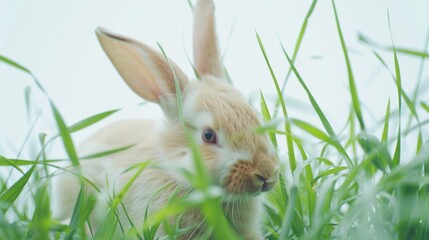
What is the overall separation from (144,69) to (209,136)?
1.18 feet

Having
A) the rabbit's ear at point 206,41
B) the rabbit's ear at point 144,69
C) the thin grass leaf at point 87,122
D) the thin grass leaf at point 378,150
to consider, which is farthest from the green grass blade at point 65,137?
the rabbit's ear at point 206,41

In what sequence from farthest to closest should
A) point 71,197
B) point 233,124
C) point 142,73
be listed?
point 71,197, point 142,73, point 233,124

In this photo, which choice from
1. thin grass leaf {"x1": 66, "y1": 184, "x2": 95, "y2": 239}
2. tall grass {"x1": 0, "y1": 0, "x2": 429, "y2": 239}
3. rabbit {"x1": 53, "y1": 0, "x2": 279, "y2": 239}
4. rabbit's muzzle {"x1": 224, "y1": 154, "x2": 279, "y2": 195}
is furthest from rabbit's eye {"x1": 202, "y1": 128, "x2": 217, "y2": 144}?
thin grass leaf {"x1": 66, "y1": 184, "x2": 95, "y2": 239}

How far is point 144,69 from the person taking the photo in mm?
1754

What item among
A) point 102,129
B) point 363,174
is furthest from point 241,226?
point 102,129

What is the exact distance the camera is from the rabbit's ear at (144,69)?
5.46ft

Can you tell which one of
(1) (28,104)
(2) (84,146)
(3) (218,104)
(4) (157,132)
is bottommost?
(2) (84,146)

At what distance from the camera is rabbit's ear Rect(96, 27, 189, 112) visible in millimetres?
1664

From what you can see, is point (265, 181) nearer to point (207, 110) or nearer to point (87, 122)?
point (207, 110)

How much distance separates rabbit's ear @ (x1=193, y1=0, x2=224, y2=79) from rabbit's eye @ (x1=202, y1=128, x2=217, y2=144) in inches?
16.5

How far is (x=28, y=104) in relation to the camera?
1184 millimetres

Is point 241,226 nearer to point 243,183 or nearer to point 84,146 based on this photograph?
point 243,183

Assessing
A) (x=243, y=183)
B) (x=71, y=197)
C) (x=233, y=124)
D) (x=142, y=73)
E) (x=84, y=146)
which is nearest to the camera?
(x=243, y=183)

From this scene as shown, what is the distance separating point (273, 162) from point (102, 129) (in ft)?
3.85
